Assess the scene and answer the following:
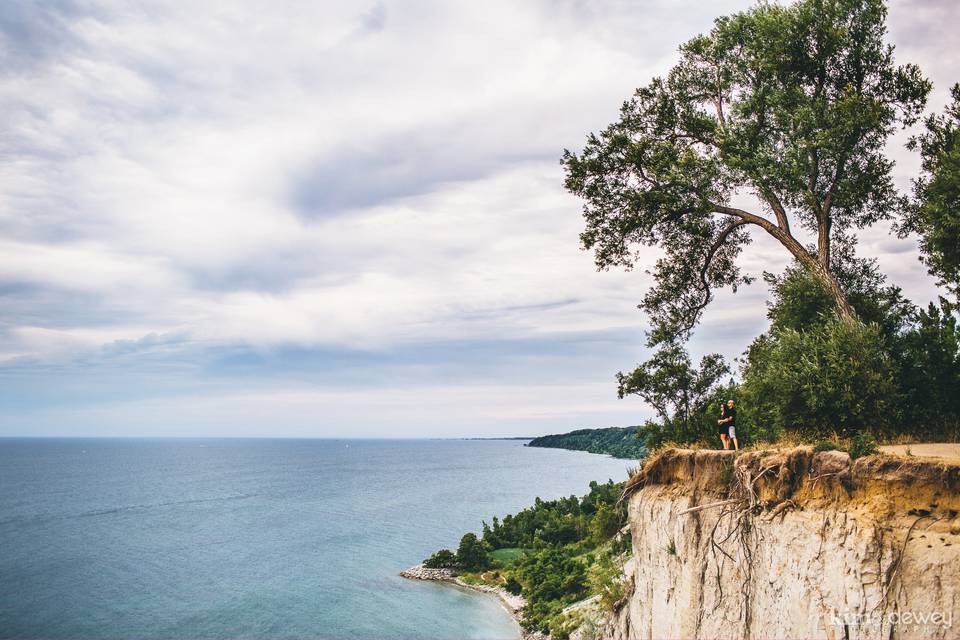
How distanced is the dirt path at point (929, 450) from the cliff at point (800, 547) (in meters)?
1.12

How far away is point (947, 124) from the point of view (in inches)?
781

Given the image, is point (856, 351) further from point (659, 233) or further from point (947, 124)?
point (947, 124)

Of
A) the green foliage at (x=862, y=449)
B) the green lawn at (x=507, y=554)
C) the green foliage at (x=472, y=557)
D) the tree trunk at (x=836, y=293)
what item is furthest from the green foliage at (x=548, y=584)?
the green foliage at (x=862, y=449)

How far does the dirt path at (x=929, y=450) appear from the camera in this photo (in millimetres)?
11267

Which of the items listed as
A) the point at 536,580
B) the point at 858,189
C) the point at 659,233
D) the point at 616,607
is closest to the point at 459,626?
the point at 536,580

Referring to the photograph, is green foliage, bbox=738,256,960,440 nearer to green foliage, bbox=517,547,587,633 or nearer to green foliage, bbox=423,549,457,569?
green foliage, bbox=517,547,587,633

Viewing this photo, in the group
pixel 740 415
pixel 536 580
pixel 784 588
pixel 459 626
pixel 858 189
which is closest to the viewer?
pixel 784 588

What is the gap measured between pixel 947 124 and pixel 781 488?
1643cm

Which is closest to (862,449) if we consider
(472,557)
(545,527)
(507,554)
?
(472,557)

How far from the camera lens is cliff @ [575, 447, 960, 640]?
972 centimetres

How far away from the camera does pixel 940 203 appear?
58.6ft

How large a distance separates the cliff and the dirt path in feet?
3.68

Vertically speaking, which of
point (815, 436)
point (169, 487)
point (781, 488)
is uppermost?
point (815, 436)

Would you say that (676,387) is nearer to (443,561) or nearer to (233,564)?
(443,561)
